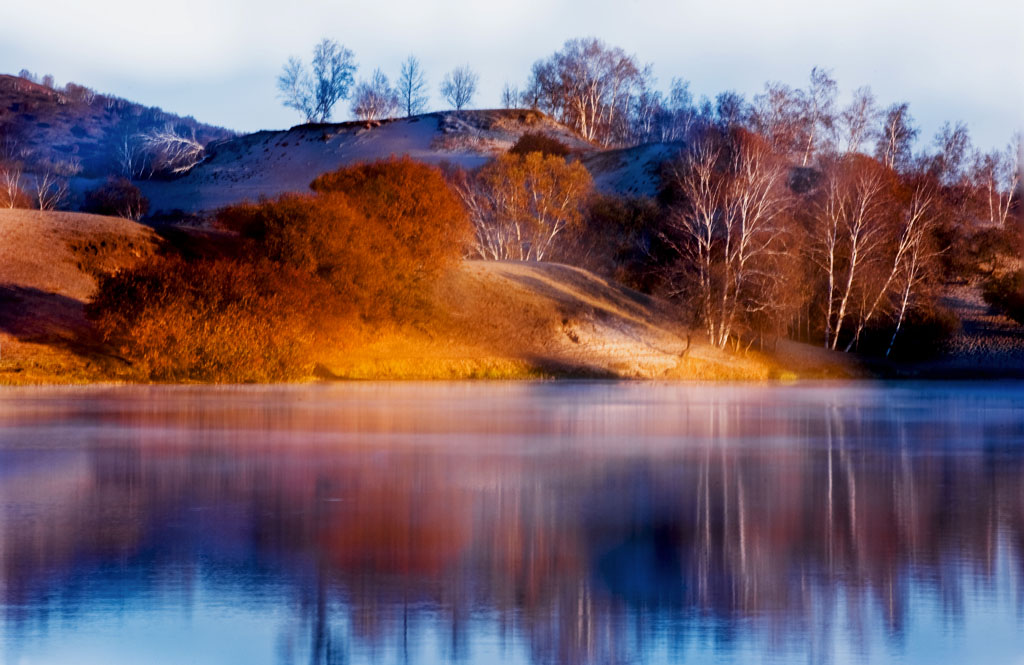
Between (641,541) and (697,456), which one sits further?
(697,456)

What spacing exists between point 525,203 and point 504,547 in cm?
6413

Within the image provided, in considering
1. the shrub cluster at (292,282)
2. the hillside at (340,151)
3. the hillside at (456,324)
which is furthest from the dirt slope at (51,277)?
the hillside at (340,151)

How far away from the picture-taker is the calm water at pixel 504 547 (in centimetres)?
701

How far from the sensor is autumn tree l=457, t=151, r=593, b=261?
2854 inches

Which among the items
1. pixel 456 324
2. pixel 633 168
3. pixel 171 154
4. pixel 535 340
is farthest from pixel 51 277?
pixel 171 154

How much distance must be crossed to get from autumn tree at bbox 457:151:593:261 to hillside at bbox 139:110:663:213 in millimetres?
26397

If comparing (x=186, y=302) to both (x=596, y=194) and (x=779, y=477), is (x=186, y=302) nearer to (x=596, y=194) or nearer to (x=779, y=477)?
(x=779, y=477)

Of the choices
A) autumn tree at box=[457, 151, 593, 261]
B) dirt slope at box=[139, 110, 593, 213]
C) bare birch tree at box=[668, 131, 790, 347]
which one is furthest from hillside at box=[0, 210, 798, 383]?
dirt slope at box=[139, 110, 593, 213]

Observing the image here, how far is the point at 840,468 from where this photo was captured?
635 inches

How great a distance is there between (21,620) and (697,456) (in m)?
11.7

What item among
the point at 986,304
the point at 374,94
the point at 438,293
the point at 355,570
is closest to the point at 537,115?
the point at 374,94

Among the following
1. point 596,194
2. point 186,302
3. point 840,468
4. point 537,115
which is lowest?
point 840,468

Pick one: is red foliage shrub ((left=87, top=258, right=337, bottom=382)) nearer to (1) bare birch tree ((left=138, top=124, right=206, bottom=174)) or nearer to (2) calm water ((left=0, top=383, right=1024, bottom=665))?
(2) calm water ((left=0, top=383, right=1024, bottom=665))

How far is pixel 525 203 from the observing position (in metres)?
73.2
